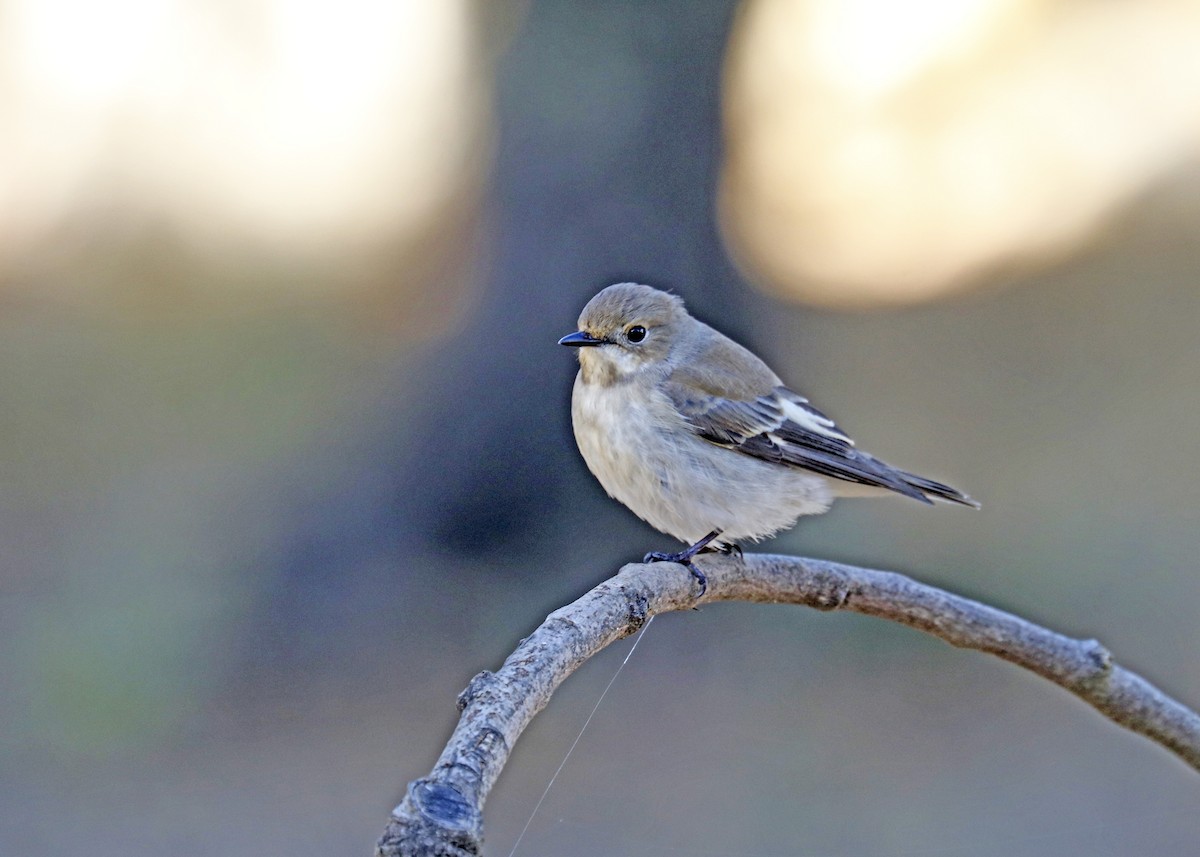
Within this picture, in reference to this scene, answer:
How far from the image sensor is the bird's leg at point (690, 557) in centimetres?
222

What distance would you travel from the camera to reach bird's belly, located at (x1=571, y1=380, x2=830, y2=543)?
2705mm

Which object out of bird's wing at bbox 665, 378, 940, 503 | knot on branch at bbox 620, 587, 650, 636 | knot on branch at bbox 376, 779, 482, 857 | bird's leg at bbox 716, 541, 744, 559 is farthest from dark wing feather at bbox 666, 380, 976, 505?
knot on branch at bbox 376, 779, 482, 857

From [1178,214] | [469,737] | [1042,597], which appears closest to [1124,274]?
[1178,214]

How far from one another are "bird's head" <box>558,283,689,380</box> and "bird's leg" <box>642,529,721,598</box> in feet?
1.68

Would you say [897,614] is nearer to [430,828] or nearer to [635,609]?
[635,609]

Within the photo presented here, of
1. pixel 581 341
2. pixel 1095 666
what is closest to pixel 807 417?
pixel 581 341

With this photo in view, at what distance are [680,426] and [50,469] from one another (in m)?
4.00

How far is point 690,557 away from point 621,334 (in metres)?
0.74

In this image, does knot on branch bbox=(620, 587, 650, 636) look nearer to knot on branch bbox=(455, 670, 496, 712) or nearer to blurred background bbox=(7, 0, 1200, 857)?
knot on branch bbox=(455, 670, 496, 712)

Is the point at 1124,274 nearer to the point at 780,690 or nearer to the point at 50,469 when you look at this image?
the point at 780,690

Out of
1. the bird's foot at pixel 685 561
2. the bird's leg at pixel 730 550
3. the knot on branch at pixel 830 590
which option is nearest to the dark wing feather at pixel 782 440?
the bird's leg at pixel 730 550

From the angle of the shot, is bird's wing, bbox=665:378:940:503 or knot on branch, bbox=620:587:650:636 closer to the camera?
Answer: knot on branch, bbox=620:587:650:636

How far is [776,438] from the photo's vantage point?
115 inches

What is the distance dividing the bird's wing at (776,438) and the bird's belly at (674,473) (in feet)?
0.11
